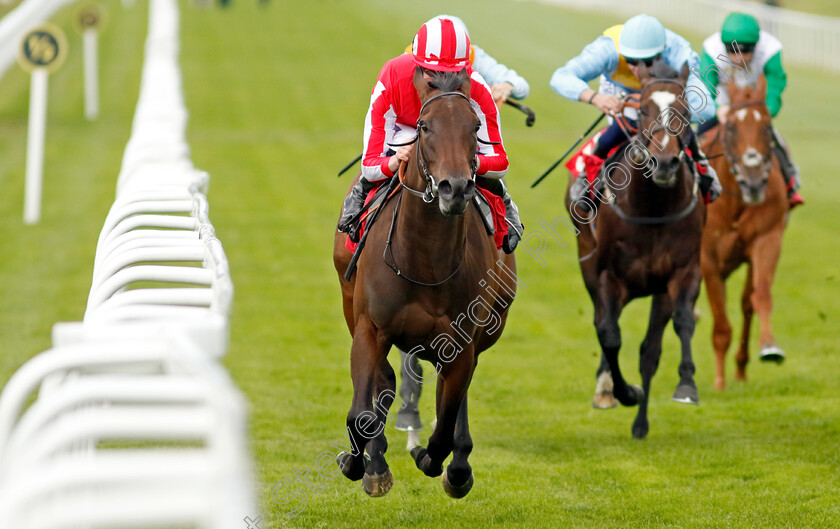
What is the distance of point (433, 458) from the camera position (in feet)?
16.8

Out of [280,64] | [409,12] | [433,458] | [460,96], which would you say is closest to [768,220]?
[433,458]

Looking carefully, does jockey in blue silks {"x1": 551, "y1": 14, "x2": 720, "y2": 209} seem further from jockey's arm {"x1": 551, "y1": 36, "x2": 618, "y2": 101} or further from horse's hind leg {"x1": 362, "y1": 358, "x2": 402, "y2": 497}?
horse's hind leg {"x1": 362, "y1": 358, "x2": 402, "y2": 497}

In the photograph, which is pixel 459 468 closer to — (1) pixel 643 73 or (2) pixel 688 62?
(1) pixel 643 73

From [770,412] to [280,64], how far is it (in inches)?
896

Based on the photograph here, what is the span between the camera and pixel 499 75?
6.42 metres

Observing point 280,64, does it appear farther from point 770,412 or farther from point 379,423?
point 379,423

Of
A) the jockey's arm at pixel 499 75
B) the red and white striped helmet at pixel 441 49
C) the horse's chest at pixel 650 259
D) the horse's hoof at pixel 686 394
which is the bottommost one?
the horse's hoof at pixel 686 394

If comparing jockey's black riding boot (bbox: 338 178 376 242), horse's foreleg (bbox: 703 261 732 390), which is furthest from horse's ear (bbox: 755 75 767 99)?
jockey's black riding boot (bbox: 338 178 376 242)

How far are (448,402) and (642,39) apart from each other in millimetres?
2800

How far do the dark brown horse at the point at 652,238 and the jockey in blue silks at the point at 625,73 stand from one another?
26cm

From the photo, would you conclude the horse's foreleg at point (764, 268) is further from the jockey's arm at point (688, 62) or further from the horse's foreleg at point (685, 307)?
the horse's foreleg at point (685, 307)

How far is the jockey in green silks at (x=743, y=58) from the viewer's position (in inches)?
304

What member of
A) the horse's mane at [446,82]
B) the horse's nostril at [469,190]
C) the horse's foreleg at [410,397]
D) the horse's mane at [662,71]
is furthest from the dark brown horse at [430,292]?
the horse's mane at [662,71]

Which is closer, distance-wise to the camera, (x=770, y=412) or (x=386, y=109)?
(x=386, y=109)
